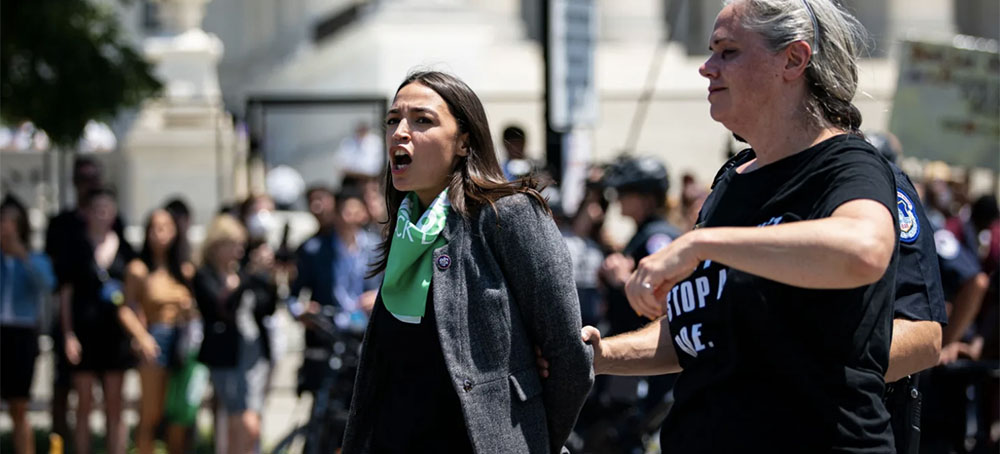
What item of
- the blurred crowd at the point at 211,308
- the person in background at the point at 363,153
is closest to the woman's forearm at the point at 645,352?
the blurred crowd at the point at 211,308

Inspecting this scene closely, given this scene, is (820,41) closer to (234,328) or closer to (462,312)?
(462,312)

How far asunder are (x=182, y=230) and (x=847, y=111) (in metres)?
7.17

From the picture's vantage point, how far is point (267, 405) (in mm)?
12195

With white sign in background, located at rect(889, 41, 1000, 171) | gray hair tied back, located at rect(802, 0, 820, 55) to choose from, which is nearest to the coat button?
gray hair tied back, located at rect(802, 0, 820, 55)

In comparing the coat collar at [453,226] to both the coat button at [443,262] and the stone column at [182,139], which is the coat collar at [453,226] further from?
the stone column at [182,139]

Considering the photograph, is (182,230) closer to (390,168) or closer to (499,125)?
(390,168)

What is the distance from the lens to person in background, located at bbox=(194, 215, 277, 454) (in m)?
9.01

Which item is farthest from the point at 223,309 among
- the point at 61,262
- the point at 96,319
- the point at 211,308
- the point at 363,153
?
the point at 363,153

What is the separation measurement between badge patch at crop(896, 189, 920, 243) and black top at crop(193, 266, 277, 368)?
6176mm

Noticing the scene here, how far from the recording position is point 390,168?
381 centimetres

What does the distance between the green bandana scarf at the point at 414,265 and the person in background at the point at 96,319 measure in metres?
6.29

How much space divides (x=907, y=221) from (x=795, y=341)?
19.4 inches

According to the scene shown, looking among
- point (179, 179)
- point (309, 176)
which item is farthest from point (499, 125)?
point (179, 179)

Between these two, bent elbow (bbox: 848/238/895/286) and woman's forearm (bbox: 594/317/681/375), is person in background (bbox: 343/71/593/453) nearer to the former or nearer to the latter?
woman's forearm (bbox: 594/317/681/375)
